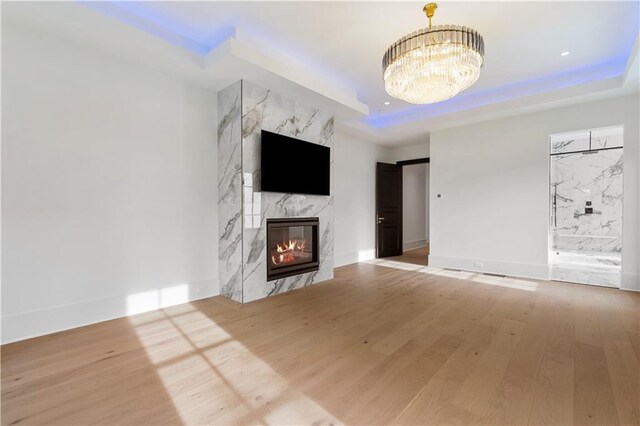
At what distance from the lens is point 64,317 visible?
9.27 feet

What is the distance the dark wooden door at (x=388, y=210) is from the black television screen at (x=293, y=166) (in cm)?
270

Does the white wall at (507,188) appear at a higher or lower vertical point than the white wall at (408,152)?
lower

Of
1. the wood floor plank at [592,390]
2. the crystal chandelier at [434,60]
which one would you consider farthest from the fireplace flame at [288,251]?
the wood floor plank at [592,390]

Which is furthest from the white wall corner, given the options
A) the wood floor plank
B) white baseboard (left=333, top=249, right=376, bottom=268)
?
the wood floor plank

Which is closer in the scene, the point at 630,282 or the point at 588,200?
the point at 630,282

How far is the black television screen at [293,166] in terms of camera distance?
3.99m

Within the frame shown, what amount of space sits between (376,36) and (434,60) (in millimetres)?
1099

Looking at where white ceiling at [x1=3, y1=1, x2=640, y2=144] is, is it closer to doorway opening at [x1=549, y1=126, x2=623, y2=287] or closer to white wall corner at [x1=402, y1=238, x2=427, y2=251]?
doorway opening at [x1=549, y1=126, x2=623, y2=287]

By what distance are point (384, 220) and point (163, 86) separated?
5.57m

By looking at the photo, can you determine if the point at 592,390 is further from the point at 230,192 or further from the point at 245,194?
the point at 230,192

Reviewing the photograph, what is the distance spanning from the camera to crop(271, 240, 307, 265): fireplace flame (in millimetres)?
4328

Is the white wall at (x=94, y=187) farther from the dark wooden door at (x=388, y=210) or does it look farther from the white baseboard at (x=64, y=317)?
the dark wooden door at (x=388, y=210)

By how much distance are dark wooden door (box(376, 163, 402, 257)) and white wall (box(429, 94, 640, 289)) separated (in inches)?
56.3

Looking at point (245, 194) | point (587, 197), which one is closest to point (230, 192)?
point (245, 194)
